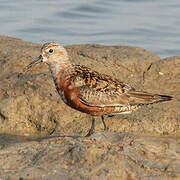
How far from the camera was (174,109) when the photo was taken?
1274 cm

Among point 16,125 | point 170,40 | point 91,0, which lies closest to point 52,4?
point 91,0

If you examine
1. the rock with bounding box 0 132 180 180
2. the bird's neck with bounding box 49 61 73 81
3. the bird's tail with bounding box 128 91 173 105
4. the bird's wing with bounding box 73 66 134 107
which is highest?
the bird's neck with bounding box 49 61 73 81

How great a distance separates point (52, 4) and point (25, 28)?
495cm

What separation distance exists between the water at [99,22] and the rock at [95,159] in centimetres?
1394

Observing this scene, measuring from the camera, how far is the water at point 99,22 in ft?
78.0

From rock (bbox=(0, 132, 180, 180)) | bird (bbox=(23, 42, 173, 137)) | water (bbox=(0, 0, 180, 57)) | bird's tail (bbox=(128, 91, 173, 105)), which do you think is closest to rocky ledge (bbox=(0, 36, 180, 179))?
rock (bbox=(0, 132, 180, 180))

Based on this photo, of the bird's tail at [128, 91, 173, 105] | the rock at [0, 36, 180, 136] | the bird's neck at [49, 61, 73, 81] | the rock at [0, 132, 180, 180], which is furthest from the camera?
the rock at [0, 36, 180, 136]

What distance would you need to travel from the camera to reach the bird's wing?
Answer: 423 inches

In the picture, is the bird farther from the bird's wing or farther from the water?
the water

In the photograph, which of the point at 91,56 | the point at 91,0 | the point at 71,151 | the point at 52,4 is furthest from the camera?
the point at 91,0

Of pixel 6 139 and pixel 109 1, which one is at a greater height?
pixel 109 1

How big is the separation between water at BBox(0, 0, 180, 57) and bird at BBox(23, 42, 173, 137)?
11.3 metres

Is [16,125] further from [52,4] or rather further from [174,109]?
[52,4]

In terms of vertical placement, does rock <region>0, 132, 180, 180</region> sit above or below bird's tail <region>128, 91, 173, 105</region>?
below
